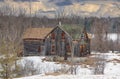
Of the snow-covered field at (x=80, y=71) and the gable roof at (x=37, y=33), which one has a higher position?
the gable roof at (x=37, y=33)

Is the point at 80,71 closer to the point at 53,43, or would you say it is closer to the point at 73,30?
the point at 53,43

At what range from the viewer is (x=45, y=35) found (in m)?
80.9

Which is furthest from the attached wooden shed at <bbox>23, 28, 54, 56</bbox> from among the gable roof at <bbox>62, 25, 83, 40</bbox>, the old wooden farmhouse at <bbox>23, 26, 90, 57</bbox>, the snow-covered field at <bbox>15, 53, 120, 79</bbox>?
the snow-covered field at <bbox>15, 53, 120, 79</bbox>

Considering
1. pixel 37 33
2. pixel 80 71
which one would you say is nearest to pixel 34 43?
pixel 37 33

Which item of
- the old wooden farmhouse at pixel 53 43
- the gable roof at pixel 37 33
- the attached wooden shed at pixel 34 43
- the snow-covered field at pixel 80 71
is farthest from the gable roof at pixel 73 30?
the snow-covered field at pixel 80 71

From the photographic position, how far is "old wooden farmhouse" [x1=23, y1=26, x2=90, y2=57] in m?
78.6

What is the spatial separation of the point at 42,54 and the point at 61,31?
21.7ft

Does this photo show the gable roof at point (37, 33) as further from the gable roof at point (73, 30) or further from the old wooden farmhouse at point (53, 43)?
the gable roof at point (73, 30)

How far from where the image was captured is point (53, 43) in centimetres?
8000

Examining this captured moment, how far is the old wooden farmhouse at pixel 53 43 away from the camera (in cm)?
7856

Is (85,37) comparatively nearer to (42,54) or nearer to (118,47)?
(42,54)

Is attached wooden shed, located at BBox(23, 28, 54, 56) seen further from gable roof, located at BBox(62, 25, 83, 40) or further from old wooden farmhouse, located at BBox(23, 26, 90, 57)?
gable roof, located at BBox(62, 25, 83, 40)

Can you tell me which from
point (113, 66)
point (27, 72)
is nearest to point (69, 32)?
point (113, 66)

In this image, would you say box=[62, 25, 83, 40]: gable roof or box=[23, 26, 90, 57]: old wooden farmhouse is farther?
box=[23, 26, 90, 57]: old wooden farmhouse
